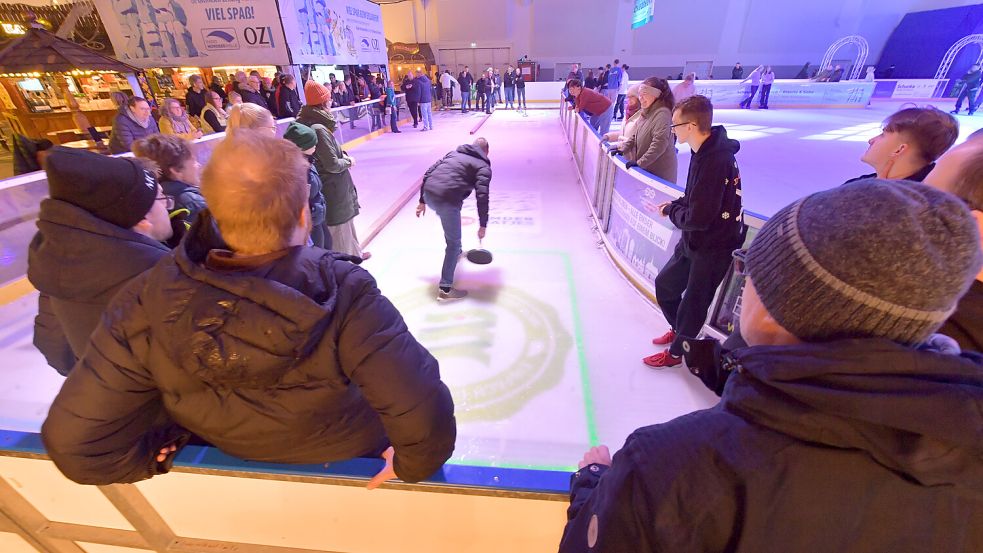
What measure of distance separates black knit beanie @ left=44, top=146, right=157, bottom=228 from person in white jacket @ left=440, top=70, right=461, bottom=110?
753 inches

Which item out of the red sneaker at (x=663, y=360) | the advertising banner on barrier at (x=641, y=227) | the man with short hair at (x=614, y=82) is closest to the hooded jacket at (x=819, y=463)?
the red sneaker at (x=663, y=360)

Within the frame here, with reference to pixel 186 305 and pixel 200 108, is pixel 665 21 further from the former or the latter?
pixel 186 305

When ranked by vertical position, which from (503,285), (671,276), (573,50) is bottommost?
(503,285)

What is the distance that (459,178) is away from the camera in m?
3.38

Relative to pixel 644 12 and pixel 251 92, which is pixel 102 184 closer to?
pixel 251 92

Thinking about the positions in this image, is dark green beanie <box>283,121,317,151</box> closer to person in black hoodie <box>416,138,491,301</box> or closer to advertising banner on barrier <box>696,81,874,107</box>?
person in black hoodie <box>416,138,491,301</box>

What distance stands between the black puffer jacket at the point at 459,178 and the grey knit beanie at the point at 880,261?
2954mm

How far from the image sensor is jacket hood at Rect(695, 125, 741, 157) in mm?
2035

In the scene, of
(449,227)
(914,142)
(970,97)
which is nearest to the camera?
(914,142)

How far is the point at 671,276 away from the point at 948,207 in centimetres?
217

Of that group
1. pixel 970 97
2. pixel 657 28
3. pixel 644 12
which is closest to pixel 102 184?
pixel 644 12

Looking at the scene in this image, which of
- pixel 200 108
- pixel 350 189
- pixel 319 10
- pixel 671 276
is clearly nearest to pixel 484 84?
pixel 319 10

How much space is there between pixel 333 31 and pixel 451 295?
10.9 m

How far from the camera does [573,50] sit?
2339 cm
